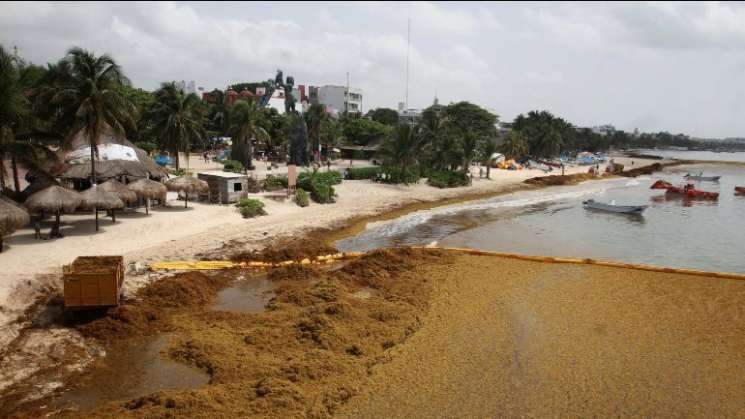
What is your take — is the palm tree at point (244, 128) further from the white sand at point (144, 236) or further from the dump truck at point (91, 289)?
the dump truck at point (91, 289)

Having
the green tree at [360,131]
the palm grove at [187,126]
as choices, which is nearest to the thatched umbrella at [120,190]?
the palm grove at [187,126]

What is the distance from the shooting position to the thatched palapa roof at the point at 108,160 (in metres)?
24.7

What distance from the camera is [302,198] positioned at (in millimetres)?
30750

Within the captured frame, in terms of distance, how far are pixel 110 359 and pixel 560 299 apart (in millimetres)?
13145

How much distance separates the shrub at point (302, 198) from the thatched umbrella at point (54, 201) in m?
13.6

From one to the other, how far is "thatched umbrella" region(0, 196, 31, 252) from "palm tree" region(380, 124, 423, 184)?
31.5m

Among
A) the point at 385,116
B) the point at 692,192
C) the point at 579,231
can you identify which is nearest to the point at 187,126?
the point at 579,231

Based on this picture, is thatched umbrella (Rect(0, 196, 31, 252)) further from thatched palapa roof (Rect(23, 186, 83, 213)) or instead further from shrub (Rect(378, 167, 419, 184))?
shrub (Rect(378, 167, 419, 184))

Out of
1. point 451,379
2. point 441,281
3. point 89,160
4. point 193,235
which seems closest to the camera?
point 451,379

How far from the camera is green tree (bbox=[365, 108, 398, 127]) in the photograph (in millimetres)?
107688

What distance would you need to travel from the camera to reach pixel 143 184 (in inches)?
917

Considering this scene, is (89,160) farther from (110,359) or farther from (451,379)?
(451,379)

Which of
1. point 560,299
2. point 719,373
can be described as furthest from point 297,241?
point 719,373

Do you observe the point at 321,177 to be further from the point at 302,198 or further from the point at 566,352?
the point at 566,352
